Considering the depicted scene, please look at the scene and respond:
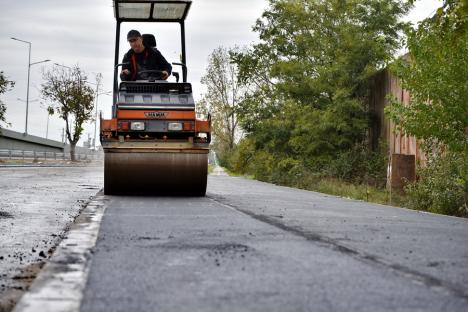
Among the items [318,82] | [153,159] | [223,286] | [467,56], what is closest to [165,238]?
[223,286]

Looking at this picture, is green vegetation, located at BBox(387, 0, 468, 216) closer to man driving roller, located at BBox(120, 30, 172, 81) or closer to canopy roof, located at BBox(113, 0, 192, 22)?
canopy roof, located at BBox(113, 0, 192, 22)

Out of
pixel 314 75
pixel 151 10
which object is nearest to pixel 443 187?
pixel 151 10

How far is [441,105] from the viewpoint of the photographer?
13445mm

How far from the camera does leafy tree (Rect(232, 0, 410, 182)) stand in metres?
25.3

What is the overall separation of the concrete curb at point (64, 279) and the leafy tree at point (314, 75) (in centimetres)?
1808

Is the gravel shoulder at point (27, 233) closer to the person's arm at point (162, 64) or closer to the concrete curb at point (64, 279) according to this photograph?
the concrete curb at point (64, 279)

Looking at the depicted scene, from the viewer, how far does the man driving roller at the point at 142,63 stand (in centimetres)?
1484

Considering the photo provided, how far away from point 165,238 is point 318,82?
2029cm

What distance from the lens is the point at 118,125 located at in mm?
13586

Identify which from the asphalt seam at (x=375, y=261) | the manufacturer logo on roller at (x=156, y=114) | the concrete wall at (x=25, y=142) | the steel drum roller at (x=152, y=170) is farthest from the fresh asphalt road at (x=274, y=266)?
the concrete wall at (x=25, y=142)

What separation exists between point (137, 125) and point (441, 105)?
5.77 meters

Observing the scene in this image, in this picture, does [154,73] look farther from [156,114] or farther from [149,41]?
[156,114]

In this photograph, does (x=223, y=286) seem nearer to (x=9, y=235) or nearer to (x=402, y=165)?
(x=9, y=235)

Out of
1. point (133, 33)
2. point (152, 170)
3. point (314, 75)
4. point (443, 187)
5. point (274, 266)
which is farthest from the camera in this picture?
point (314, 75)
